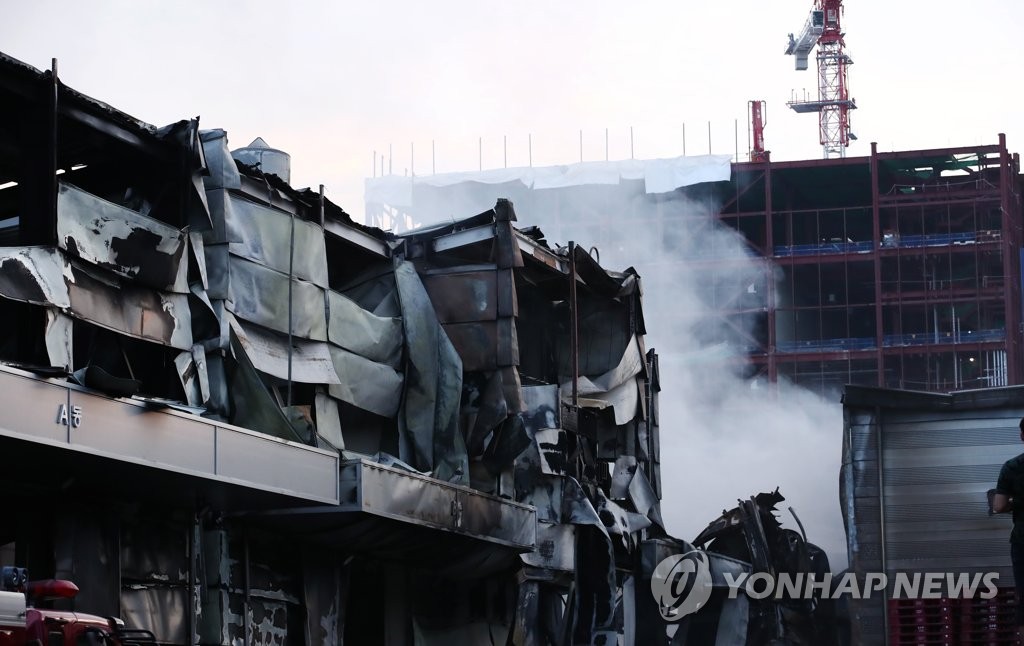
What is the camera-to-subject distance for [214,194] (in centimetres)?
1828

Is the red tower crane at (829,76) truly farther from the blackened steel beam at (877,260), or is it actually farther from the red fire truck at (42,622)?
the red fire truck at (42,622)

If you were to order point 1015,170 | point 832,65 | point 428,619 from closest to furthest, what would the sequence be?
point 428,619 < point 1015,170 < point 832,65

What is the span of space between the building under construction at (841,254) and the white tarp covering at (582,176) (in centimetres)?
12

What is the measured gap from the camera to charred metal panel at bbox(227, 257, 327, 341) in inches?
735

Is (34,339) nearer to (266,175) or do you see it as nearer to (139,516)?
(139,516)

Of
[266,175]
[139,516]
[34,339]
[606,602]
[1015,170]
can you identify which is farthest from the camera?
[1015,170]

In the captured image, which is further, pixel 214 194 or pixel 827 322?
pixel 827 322

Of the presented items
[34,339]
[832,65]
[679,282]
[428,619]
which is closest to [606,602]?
[428,619]

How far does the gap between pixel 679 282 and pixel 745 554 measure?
3821 centimetres

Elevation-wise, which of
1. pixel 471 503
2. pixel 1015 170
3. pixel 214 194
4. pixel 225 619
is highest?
pixel 1015 170

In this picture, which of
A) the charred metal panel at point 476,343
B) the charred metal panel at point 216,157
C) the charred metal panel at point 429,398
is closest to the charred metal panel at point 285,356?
the charred metal panel at point 216,157

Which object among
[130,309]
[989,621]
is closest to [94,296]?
[130,309]

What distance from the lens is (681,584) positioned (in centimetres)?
2908

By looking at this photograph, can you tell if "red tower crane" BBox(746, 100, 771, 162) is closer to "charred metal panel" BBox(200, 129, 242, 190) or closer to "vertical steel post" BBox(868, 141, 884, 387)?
"vertical steel post" BBox(868, 141, 884, 387)
